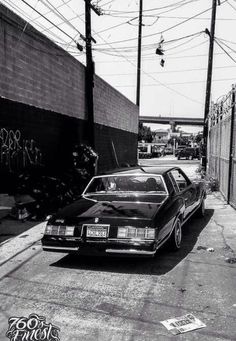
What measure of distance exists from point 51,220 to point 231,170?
667 centimetres

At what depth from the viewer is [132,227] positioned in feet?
18.2

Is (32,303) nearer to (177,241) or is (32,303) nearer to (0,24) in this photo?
(177,241)

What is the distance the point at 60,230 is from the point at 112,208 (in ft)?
2.82

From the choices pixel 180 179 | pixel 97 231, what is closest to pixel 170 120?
pixel 180 179

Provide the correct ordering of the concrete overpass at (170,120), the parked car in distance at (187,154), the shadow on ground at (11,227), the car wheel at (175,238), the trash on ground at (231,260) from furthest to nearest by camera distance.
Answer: the concrete overpass at (170,120)
the parked car in distance at (187,154)
the shadow on ground at (11,227)
the car wheel at (175,238)
the trash on ground at (231,260)

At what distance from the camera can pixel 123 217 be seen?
5.73 m

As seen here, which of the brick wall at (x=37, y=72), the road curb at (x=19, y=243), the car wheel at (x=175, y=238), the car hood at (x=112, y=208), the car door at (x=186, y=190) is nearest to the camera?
the car hood at (x=112, y=208)

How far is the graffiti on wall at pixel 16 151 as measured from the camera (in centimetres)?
1028

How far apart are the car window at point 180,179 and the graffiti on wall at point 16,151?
4444 millimetres

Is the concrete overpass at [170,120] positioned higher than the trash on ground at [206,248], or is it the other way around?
the concrete overpass at [170,120]

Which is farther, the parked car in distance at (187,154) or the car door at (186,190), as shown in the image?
the parked car in distance at (187,154)

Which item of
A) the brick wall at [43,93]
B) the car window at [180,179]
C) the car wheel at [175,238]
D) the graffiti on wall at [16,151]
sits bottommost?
the car wheel at [175,238]

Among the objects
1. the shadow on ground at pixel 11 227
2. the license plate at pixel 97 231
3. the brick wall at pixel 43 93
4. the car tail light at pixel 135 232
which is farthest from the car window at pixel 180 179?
the brick wall at pixel 43 93

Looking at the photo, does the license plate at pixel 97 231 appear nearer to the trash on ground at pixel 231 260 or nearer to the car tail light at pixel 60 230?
the car tail light at pixel 60 230
